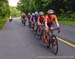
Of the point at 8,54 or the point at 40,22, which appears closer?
the point at 8,54

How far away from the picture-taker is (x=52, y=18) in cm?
1428

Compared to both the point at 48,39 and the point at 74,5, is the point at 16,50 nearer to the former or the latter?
the point at 48,39

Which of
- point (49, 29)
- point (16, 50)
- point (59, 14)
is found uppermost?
point (49, 29)

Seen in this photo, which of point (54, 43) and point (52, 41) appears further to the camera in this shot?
point (52, 41)

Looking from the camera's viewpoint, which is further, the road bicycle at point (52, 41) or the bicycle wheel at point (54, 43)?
the road bicycle at point (52, 41)

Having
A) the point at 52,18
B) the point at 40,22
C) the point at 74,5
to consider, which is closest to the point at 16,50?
the point at 52,18

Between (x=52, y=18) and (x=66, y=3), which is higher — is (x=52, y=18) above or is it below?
above

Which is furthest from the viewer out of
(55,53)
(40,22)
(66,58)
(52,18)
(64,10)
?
(64,10)

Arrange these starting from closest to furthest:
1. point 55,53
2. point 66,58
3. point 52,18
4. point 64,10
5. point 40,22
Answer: point 66,58 < point 55,53 < point 52,18 < point 40,22 < point 64,10

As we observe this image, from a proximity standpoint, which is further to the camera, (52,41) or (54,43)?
(52,41)

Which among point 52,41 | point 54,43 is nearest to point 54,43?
point 54,43

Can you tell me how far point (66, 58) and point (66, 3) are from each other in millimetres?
56200

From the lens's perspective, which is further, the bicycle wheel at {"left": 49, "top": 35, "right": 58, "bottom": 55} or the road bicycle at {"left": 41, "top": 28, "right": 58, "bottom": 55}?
the road bicycle at {"left": 41, "top": 28, "right": 58, "bottom": 55}

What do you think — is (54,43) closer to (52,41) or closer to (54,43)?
(54,43)
